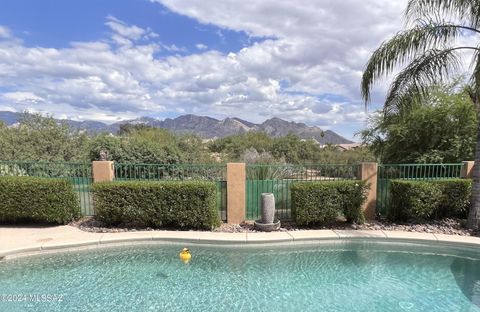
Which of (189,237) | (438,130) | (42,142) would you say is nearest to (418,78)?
(438,130)

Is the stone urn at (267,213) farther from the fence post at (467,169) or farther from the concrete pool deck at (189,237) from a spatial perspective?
the fence post at (467,169)

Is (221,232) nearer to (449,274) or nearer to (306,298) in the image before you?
(306,298)

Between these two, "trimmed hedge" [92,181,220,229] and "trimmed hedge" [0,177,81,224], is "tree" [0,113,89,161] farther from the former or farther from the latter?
"trimmed hedge" [92,181,220,229]

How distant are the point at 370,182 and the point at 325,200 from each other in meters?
1.55

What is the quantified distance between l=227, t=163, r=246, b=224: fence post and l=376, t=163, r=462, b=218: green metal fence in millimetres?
3766

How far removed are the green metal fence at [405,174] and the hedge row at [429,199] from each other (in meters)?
0.24

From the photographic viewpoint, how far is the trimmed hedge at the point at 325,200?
866 centimetres

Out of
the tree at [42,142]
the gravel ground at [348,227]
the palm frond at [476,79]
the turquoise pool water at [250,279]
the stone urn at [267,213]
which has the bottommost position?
the turquoise pool water at [250,279]

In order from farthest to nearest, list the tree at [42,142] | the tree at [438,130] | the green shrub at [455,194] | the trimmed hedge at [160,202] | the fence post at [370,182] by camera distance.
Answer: the tree at [42,142] < the tree at [438,130] < the fence post at [370,182] < the green shrub at [455,194] < the trimmed hedge at [160,202]

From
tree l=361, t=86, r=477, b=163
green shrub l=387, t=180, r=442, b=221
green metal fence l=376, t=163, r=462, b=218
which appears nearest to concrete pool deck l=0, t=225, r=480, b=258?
green shrub l=387, t=180, r=442, b=221

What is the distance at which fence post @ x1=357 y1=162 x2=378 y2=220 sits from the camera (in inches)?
366

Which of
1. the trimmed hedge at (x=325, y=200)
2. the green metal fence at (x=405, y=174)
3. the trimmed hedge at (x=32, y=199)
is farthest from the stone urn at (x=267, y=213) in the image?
the trimmed hedge at (x=32, y=199)

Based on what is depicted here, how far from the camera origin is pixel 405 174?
10.2 m

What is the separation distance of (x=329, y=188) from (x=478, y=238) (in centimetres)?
345
